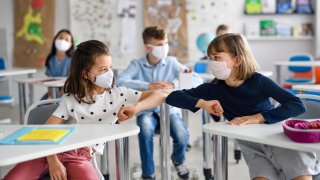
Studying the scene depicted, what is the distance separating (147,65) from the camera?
3.32m

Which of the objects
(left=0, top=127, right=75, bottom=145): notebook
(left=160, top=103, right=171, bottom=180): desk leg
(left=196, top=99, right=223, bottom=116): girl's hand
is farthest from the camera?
(left=160, top=103, right=171, bottom=180): desk leg

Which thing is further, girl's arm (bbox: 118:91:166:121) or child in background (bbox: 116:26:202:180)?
child in background (bbox: 116:26:202:180)

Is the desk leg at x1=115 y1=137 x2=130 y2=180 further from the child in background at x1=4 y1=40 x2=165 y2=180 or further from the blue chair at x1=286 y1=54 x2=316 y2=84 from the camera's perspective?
the blue chair at x1=286 y1=54 x2=316 y2=84

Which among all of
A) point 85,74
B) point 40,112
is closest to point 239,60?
point 85,74

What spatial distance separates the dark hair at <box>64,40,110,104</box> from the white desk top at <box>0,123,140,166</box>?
12.7 inches

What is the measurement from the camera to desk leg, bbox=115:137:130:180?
6.30 ft

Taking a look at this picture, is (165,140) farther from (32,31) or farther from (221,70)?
(32,31)

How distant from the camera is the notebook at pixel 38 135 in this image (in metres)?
1.64

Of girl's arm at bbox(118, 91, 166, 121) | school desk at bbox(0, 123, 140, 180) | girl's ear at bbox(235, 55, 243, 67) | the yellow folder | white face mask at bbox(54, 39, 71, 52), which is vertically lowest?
school desk at bbox(0, 123, 140, 180)

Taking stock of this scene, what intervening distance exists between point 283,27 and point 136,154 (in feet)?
11.7

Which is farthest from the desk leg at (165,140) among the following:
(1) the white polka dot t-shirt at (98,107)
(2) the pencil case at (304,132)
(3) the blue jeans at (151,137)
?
(2) the pencil case at (304,132)

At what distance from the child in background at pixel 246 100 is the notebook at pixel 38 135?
63cm

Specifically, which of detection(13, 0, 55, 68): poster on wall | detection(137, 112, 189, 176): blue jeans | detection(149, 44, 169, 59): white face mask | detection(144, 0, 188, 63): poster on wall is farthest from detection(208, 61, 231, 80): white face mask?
detection(13, 0, 55, 68): poster on wall

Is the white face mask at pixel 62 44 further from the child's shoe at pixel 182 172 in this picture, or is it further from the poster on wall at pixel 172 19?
the poster on wall at pixel 172 19
